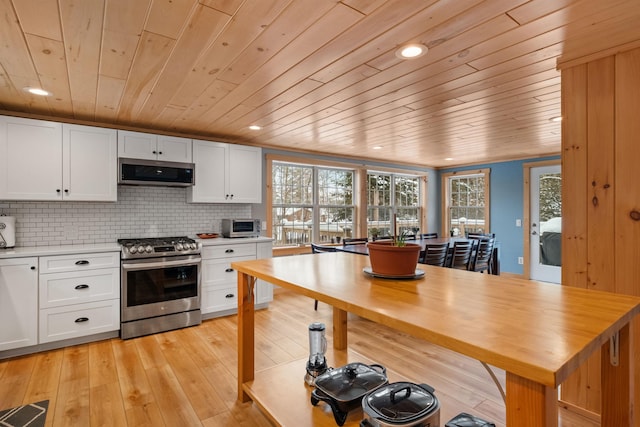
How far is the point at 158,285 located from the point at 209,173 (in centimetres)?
140

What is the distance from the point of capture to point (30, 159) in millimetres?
3096

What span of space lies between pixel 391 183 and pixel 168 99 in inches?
186

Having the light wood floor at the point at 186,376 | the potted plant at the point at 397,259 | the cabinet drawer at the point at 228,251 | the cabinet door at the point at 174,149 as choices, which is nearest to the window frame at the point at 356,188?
the cabinet drawer at the point at 228,251

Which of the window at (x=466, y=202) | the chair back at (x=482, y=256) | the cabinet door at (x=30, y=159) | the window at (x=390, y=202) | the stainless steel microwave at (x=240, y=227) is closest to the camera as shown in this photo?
the cabinet door at (x=30, y=159)

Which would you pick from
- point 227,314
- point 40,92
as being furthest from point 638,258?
point 40,92

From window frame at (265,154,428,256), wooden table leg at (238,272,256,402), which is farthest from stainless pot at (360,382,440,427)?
window frame at (265,154,428,256)

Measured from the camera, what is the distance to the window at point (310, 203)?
5.16m

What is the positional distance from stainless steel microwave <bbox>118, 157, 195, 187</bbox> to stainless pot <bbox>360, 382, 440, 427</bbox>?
3160mm

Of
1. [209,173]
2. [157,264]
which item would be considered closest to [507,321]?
[157,264]

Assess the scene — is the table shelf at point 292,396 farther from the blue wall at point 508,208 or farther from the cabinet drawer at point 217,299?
the blue wall at point 508,208

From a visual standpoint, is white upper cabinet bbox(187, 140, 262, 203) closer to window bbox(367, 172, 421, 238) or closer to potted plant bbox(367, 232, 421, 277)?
window bbox(367, 172, 421, 238)

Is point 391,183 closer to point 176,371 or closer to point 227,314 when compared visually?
point 227,314

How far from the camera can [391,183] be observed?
22.0 ft

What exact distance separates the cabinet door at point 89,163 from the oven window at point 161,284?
0.87m
